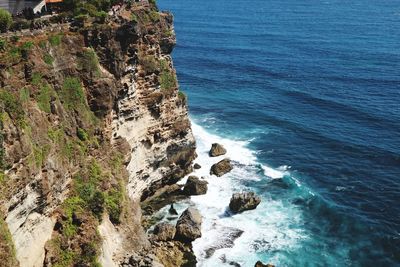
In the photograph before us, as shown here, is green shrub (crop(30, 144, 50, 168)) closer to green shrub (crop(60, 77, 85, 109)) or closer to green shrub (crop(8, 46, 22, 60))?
green shrub (crop(60, 77, 85, 109))

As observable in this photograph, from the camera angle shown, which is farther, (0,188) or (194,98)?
(194,98)

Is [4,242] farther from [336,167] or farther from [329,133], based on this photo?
[329,133]

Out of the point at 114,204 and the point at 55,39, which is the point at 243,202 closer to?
the point at 114,204

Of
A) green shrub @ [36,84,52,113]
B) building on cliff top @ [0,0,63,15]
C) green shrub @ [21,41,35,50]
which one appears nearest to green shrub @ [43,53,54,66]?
green shrub @ [21,41,35,50]

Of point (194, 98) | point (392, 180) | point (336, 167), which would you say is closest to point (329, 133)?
point (336, 167)

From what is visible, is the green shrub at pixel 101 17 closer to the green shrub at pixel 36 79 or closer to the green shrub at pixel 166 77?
the green shrub at pixel 166 77

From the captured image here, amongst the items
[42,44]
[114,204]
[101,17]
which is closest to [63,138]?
[114,204]

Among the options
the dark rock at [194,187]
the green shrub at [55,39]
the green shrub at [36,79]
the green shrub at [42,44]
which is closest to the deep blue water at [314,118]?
the dark rock at [194,187]
